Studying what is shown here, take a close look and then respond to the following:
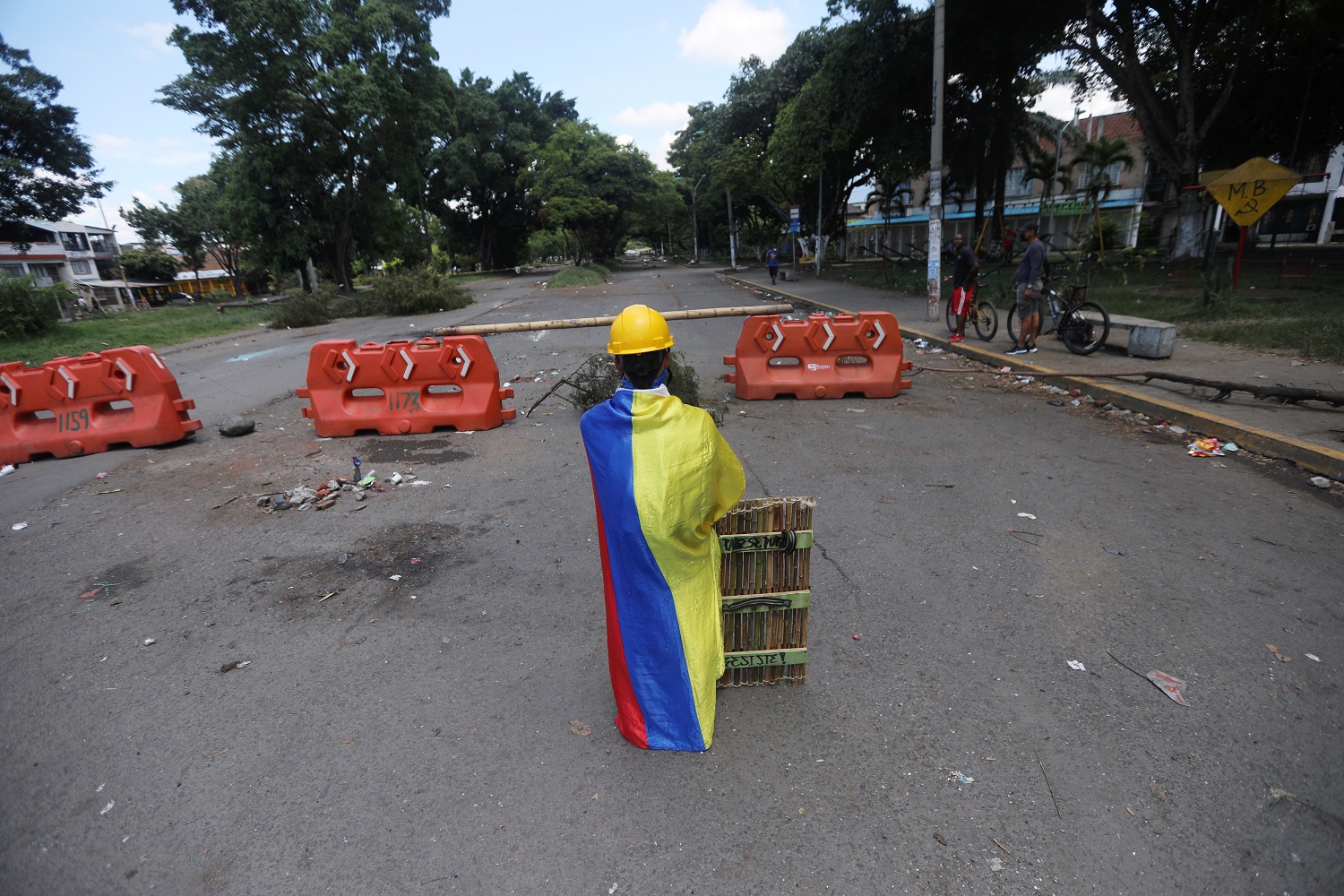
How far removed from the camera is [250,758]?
2535 millimetres

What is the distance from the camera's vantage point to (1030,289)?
951cm

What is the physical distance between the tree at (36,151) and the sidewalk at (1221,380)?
4332 cm

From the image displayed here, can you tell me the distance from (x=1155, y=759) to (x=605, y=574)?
6.98 feet

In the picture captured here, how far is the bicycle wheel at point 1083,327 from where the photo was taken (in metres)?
9.34

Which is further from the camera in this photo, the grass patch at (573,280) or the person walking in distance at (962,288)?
the grass patch at (573,280)

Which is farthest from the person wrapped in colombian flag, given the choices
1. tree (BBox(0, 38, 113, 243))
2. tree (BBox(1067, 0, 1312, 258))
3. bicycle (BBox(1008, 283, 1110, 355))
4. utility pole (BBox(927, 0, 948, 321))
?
tree (BBox(0, 38, 113, 243))

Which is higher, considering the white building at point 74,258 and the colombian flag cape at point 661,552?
the white building at point 74,258

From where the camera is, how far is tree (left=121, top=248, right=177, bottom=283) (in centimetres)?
5238

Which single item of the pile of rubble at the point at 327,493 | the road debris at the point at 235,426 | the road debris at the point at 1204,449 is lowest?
the road debris at the point at 1204,449

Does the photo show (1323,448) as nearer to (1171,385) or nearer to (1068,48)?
(1171,385)

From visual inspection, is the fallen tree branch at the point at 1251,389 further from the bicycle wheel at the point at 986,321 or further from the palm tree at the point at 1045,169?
the palm tree at the point at 1045,169

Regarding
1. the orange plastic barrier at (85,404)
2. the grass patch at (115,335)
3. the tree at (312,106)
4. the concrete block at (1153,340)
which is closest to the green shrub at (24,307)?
the grass patch at (115,335)

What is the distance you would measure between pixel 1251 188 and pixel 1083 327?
3.44 metres

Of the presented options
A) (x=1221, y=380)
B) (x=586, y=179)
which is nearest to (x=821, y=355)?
(x=1221, y=380)
